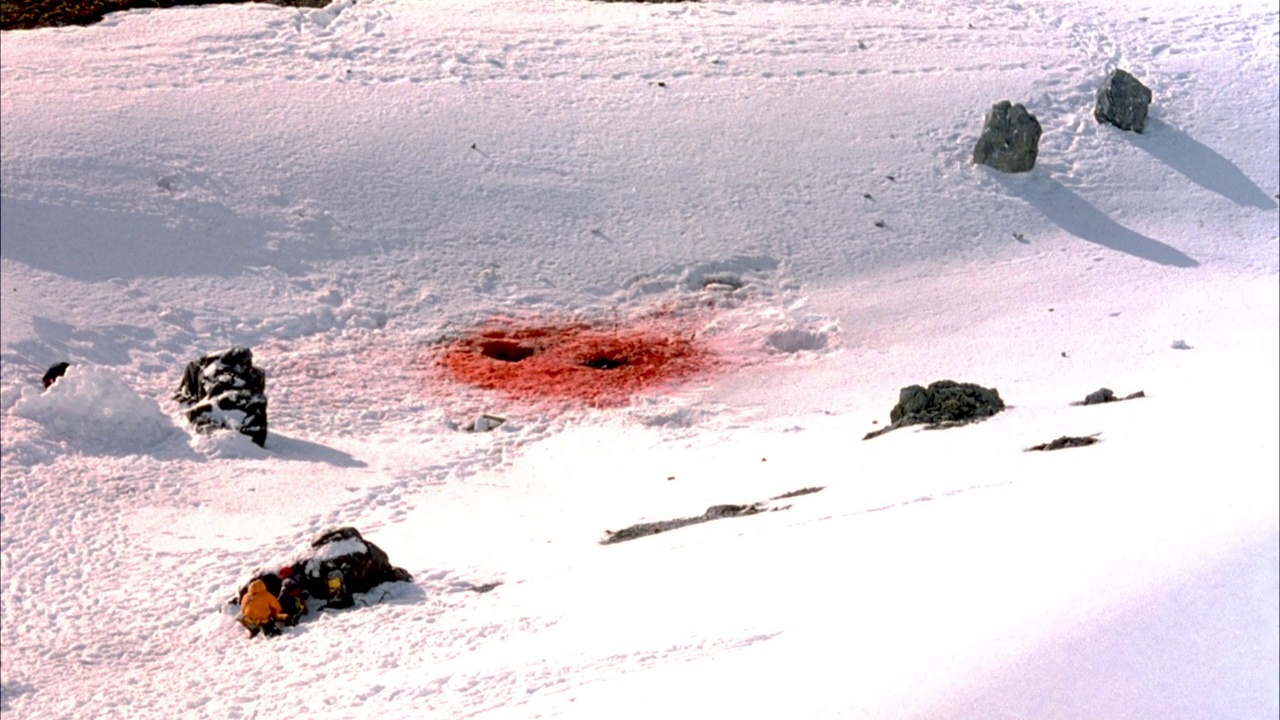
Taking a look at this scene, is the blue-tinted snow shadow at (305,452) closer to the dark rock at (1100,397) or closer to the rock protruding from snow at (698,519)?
the rock protruding from snow at (698,519)

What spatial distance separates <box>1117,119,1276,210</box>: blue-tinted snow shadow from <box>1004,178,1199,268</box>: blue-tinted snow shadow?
0.97 metres

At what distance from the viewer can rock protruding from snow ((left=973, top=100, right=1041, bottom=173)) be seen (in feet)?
44.0

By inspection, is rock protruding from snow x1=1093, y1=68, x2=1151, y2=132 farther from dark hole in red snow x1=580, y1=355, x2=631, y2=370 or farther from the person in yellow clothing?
the person in yellow clothing

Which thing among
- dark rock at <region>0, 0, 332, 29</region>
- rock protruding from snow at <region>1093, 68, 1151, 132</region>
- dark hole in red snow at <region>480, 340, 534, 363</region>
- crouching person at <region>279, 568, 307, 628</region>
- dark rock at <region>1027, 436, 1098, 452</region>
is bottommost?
dark hole in red snow at <region>480, 340, 534, 363</region>

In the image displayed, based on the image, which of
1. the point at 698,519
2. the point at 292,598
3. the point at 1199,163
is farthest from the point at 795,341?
the point at 292,598

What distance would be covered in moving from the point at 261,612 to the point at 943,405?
4.54m

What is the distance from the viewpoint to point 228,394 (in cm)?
995

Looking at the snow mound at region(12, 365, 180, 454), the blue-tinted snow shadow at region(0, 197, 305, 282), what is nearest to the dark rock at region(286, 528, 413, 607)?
the snow mound at region(12, 365, 180, 454)

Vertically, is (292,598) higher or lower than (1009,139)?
lower

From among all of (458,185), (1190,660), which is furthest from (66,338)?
(1190,660)

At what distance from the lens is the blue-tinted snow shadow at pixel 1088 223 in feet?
41.8

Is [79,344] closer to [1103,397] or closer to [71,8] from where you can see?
[71,8]

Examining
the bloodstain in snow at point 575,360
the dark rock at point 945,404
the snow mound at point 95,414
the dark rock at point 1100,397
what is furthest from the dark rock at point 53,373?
the dark rock at point 1100,397

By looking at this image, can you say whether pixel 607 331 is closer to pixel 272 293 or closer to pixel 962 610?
pixel 272 293
